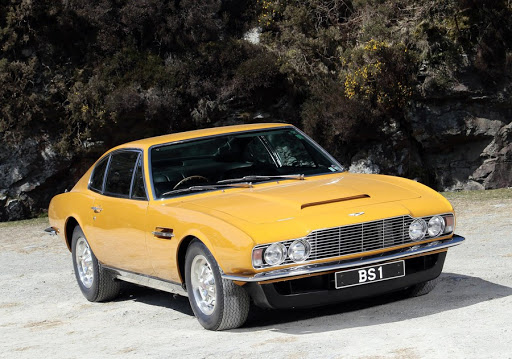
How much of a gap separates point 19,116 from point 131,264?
12.4 meters

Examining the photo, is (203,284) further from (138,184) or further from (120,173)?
(120,173)

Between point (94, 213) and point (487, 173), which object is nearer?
point (94, 213)

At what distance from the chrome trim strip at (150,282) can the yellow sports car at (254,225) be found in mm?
14

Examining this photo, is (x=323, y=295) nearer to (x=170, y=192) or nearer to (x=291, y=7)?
(x=170, y=192)

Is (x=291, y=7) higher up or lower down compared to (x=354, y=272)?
higher up

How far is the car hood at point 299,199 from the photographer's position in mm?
6059

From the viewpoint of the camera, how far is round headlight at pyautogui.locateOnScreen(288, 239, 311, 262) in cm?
582

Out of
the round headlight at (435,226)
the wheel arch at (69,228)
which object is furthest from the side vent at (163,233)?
the wheel arch at (69,228)

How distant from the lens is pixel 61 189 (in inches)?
747

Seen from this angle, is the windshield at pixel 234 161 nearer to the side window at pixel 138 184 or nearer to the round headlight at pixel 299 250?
the side window at pixel 138 184

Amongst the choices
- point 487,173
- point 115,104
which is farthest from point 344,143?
point 115,104

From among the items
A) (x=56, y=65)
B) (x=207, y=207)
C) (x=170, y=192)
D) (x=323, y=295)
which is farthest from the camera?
(x=56, y=65)

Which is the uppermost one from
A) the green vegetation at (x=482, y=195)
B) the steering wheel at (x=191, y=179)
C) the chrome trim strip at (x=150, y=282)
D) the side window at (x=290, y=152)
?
the side window at (x=290, y=152)

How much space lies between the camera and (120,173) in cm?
791
